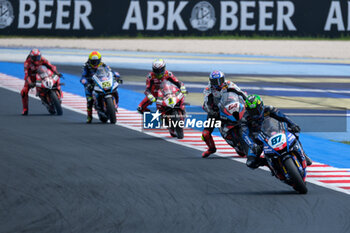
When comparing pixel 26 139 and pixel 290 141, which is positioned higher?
pixel 290 141

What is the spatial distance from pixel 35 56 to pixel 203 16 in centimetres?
1925

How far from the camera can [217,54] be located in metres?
39.3

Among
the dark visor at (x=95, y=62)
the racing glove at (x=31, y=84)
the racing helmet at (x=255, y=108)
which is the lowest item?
the racing glove at (x=31, y=84)

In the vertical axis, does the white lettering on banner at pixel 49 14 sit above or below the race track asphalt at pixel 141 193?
above

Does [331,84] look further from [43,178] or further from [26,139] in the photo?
[43,178]

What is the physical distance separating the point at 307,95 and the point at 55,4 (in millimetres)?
17214

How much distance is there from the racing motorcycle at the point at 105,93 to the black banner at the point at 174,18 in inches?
797

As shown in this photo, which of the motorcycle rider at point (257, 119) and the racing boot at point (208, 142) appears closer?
the motorcycle rider at point (257, 119)

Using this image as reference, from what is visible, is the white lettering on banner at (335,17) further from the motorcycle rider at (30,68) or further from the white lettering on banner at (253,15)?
the motorcycle rider at (30,68)

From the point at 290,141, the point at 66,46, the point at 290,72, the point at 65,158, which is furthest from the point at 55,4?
the point at 290,141

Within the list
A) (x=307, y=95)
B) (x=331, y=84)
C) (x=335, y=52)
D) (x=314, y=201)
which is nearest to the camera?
(x=314, y=201)

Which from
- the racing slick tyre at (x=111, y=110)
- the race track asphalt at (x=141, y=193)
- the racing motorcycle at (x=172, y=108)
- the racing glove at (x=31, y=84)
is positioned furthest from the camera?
the racing glove at (x=31, y=84)

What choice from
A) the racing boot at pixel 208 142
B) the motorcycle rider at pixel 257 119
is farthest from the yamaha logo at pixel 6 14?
the motorcycle rider at pixel 257 119

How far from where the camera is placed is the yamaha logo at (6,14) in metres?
38.6
